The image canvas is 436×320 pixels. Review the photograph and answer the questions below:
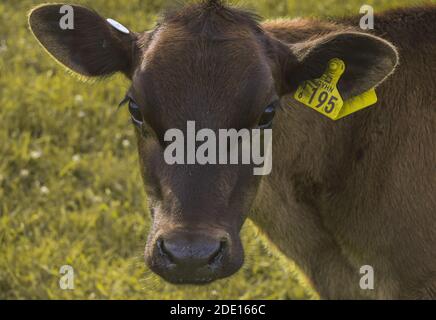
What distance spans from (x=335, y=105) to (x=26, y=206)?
414 cm

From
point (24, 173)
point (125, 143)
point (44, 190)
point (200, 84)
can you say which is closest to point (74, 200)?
point (44, 190)

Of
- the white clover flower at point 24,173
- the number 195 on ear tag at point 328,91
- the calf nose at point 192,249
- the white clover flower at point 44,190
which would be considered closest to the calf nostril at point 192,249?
the calf nose at point 192,249

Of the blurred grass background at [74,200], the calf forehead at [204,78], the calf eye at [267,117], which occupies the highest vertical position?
the calf forehead at [204,78]

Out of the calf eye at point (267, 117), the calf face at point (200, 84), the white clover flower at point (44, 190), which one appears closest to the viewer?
the calf face at point (200, 84)

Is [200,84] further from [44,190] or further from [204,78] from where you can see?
[44,190]

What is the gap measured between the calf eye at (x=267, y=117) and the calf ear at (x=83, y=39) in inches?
38.5

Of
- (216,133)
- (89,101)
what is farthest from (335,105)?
(89,101)

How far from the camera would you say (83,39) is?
5.93 meters

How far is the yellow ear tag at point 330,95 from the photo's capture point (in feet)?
18.9

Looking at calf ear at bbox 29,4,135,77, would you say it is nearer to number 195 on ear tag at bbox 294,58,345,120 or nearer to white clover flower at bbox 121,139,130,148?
number 195 on ear tag at bbox 294,58,345,120

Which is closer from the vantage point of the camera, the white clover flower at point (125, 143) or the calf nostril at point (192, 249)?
the calf nostril at point (192, 249)

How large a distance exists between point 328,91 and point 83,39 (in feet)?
5.24

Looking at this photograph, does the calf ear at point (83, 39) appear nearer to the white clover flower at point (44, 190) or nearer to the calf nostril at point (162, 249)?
the calf nostril at point (162, 249)

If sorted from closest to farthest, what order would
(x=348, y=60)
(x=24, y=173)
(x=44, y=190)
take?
(x=348, y=60) < (x=44, y=190) < (x=24, y=173)
